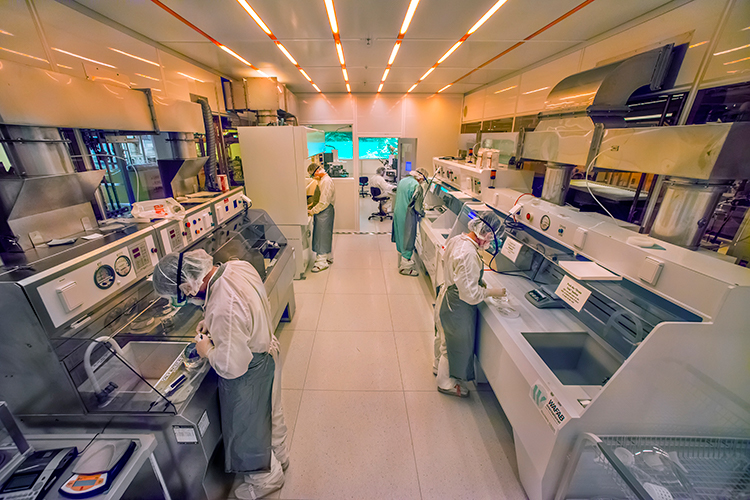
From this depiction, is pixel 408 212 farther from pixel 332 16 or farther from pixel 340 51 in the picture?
pixel 332 16

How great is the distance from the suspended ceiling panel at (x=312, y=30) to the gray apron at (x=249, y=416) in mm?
1929

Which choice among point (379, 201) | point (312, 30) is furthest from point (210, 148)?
point (379, 201)

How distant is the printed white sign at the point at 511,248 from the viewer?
196 cm

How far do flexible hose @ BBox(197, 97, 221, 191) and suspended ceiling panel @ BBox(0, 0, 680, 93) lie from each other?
0.31 metres

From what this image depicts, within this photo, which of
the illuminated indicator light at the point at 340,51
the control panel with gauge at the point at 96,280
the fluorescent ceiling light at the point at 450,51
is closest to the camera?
the control panel with gauge at the point at 96,280

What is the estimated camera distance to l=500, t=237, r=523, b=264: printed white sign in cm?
196

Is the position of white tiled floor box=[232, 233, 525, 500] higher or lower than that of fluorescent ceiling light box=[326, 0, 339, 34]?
lower

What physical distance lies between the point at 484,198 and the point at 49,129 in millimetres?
2855

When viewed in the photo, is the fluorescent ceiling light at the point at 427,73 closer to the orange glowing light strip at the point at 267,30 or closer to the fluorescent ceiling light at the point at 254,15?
the orange glowing light strip at the point at 267,30

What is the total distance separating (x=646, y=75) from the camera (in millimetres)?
1511

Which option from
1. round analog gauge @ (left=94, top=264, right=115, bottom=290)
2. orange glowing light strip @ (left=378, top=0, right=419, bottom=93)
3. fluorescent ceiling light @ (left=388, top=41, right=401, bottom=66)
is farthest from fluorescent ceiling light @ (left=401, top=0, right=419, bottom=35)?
round analog gauge @ (left=94, top=264, right=115, bottom=290)

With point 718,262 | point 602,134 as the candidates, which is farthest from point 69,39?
point 718,262

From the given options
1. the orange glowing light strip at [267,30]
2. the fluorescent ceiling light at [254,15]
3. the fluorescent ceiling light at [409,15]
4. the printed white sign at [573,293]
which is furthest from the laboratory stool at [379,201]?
the printed white sign at [573,293]

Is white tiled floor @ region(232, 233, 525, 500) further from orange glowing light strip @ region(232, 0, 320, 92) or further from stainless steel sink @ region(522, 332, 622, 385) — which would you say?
orange glowing light strip @ region(232, 0, 320, 92)
